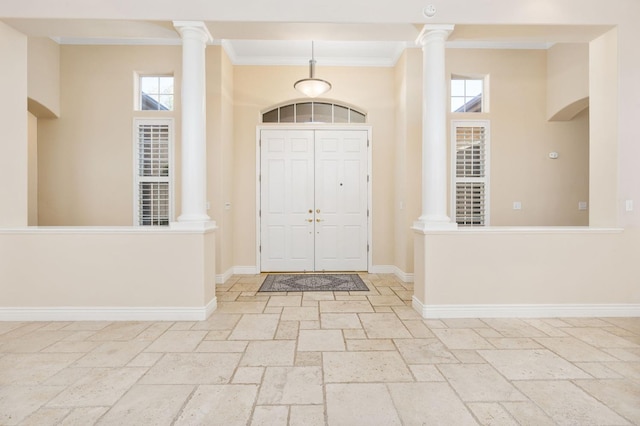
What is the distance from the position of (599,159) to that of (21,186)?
5.97m

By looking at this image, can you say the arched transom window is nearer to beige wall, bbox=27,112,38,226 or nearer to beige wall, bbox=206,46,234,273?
beige wall, bbox=206,46,234,273

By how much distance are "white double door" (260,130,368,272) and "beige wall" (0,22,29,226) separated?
2939mm

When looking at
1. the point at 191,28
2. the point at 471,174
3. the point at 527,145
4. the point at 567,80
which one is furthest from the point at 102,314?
the point at 567,80

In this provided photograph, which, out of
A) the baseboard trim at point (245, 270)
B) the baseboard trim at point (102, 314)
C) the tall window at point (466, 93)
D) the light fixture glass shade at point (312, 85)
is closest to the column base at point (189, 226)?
the baseboard trim at point (102, 314)

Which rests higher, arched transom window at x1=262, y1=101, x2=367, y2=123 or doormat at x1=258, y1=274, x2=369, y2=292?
arched transom window at x1=262, y1=101, x2=367, y2=123

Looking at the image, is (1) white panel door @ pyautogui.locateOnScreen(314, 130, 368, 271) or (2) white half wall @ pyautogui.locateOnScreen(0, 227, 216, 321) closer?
(2) white half wall @ pyautogui.locateOnScreen(0, 227, 216, 321)

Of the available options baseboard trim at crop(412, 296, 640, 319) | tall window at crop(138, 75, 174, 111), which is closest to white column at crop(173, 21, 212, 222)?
tall window at crop(138, 75, 174, 111)

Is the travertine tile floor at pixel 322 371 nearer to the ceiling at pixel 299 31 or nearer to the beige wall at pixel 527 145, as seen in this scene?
the beige wall at pixel 527 145

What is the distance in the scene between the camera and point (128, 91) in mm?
5004

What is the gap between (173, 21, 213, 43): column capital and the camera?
130 inches

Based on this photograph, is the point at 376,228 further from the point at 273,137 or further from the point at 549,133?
the point at 549,133

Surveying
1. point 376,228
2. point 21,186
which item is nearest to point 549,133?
point 376,228

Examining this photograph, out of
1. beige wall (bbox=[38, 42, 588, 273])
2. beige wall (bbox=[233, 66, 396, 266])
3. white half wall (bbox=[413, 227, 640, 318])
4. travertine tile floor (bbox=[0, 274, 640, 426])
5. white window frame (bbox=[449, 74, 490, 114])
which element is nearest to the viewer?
travertine tile floor (bbox=[0, 274, 640, 426])

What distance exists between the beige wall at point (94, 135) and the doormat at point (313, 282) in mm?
1803
